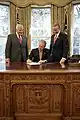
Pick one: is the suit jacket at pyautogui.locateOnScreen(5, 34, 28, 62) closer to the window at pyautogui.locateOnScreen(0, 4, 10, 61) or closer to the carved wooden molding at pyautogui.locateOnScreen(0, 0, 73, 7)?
the window at pyautogui.locateOnScreen(0, 4, 10, 61)

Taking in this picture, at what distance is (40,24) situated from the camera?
6145 mm

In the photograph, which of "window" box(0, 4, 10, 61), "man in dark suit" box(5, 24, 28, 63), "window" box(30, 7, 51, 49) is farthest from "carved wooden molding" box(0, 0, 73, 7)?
"man in dark suit" box(5, 24, 28, 63)

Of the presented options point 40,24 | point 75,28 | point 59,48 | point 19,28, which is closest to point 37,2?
point 40,24

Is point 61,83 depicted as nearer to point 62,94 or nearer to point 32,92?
point 62,94

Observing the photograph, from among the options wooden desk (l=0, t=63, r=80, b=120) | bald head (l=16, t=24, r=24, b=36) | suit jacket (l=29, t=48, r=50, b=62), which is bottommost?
wooden desk (l=0, t=63, r=80, b=120)

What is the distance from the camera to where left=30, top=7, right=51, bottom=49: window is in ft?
20.0

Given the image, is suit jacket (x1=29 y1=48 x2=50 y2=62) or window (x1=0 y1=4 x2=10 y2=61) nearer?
suit jacket (x1=29 y1=48 x2=50 y2=62)

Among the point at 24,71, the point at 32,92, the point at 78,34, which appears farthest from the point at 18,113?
the point at 78,34

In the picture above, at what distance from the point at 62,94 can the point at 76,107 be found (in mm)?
254

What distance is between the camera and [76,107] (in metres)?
3.49

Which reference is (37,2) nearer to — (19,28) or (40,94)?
(19,28)

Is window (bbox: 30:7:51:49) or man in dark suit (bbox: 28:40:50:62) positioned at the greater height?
window (bbox: 30:7:51:49)

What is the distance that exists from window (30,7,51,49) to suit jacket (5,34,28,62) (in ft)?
4.48

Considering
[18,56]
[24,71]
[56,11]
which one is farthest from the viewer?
[56,11]
